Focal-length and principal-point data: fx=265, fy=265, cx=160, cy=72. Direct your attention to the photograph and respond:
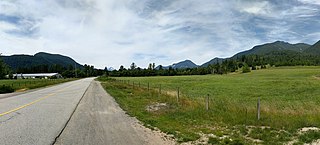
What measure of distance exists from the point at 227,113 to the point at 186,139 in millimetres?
4606

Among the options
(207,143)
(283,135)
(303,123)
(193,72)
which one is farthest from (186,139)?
(193,72)

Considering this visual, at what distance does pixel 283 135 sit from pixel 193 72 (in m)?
164

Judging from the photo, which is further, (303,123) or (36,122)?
(36,122)

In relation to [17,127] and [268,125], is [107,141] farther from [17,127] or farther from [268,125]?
[268,125]

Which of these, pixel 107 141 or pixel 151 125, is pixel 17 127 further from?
pixel 151 125

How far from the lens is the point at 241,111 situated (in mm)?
12414

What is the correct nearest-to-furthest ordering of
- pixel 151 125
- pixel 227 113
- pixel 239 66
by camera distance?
pixel 151 125 → pixel 227 113 → pixel 239 66

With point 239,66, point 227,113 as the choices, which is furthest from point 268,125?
point 239,66

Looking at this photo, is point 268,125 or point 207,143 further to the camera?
point 268,125

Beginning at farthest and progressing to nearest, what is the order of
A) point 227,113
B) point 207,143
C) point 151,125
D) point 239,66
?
point 239,66 < point 227,113 < point 151,125 < point 207,143

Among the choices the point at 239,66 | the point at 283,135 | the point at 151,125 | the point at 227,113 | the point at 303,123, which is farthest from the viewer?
the point at 239,66

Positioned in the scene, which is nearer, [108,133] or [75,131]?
[108,133]

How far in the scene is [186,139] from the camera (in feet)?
26.6

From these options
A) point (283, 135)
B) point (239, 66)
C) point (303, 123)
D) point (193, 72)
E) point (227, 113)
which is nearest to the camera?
point (283, 135)
